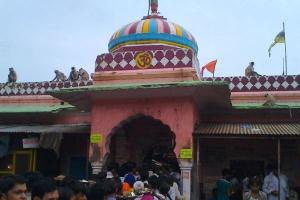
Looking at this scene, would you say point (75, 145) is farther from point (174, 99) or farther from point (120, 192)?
point (120, 192)

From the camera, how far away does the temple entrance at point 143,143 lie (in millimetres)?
12672

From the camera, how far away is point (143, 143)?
1281 cm

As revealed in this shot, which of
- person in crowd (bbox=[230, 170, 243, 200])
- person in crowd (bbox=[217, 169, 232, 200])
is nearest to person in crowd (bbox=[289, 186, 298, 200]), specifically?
person in crowd (bbox=[230, 170, 243, 200])

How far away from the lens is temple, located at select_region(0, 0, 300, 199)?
414 inches

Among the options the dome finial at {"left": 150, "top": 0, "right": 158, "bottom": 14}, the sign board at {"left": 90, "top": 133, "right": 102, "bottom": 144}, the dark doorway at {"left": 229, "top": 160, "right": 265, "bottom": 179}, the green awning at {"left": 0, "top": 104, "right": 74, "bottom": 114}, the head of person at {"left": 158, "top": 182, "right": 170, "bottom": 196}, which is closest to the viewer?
the head of person at {"left": 158, "top": 182, "right": 170, "bottom": 196}

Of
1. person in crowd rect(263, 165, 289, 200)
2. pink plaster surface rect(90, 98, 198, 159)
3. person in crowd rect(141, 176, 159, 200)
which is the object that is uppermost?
pink plaster surface rect(90, 98, 198, 159)

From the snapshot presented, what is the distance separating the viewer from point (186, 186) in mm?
10117

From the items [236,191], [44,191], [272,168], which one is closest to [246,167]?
[272,168]

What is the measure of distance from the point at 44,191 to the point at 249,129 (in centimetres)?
739

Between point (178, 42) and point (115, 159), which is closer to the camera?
point (115, 159)

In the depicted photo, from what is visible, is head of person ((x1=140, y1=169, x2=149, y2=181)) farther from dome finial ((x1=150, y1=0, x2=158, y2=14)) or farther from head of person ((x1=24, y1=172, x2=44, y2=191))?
dome finial ((x1=150, y1=0, x2=158, y2=14))

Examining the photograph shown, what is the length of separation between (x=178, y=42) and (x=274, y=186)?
5606mm

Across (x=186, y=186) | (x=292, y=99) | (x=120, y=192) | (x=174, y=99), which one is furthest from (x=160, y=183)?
(x=292, y=99)

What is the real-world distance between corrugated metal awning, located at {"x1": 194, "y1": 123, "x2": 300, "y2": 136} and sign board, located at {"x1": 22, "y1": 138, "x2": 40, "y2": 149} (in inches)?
190
